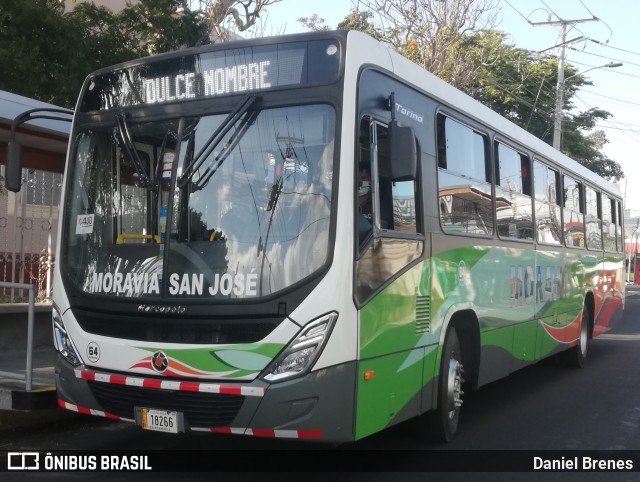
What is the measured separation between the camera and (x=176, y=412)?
5000mm

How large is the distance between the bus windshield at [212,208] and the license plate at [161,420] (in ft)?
2.60

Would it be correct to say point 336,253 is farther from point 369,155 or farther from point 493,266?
point 493,266

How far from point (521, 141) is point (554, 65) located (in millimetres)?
26743

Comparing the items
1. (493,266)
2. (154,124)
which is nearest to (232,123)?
(154,124)

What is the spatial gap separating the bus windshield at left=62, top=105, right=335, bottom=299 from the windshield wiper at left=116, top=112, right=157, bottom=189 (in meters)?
0.01

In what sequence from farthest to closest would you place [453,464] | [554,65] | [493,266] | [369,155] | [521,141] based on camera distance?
[554,65] → [521,141] → [493,266] → [453,464] → [369,155]

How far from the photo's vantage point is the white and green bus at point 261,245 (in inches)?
192

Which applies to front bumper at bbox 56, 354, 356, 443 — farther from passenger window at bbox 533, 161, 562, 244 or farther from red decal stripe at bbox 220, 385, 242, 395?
passenger window at bbox 533, 161, 562, 244

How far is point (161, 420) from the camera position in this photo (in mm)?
5039

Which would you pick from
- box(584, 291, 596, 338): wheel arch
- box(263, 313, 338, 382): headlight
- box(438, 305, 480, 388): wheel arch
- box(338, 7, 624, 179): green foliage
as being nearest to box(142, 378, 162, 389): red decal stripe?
box(263, 313, 338, 382): headlight

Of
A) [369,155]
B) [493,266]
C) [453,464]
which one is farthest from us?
[493,266]

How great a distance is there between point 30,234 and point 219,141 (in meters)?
6.18

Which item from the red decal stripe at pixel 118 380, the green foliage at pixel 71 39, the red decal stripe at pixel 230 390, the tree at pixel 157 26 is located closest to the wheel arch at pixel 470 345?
the red decal stripe at pixel 230 390

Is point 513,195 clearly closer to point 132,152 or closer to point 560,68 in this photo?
point 132,152
